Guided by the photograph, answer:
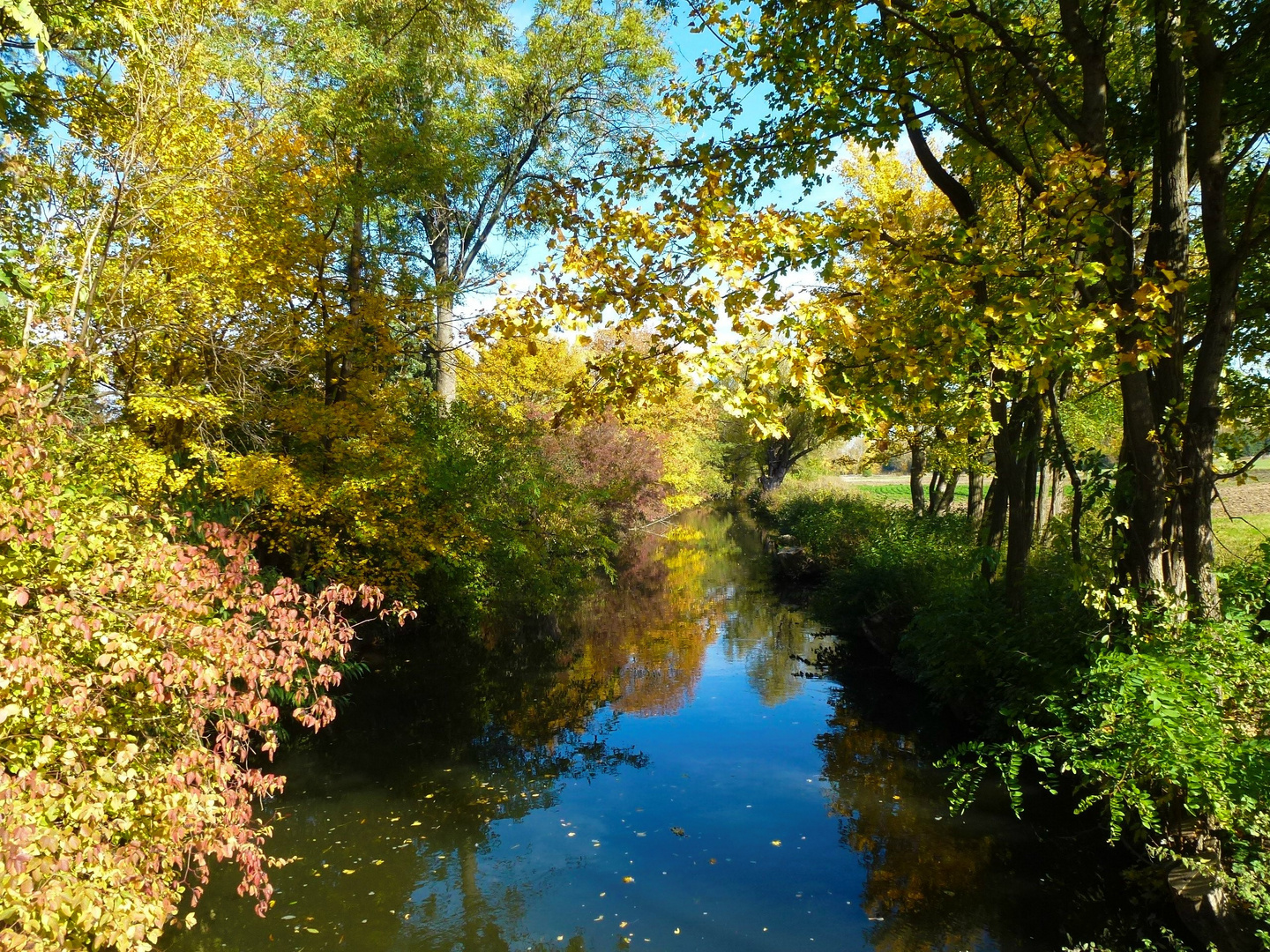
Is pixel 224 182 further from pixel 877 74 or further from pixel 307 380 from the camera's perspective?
pixel 877 74

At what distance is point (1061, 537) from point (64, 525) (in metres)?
8.62

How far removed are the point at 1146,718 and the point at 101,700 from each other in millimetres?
6628

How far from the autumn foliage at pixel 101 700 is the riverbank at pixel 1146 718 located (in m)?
4.95

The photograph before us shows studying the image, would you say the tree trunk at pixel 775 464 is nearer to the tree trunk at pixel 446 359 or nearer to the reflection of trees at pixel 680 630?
the reflection of trees at pixel 680 630

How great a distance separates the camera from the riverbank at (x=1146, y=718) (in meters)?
4.79

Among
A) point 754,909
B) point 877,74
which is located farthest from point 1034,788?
point 877,74

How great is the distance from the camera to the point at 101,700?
4383mm

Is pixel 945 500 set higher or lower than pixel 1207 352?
lower

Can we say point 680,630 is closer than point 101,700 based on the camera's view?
No

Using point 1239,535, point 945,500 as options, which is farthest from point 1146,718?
point 945,500

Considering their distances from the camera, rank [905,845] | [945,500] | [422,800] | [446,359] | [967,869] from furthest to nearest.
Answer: [945,500]
[446,359]
[422,800]
[905,845]
[967,869]

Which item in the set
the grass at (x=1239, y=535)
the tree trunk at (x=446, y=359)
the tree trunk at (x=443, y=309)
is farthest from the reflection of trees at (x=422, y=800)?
the grass at (x=1239, y=535)

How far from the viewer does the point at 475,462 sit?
1341 cm

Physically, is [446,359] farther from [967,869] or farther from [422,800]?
[967,869]
